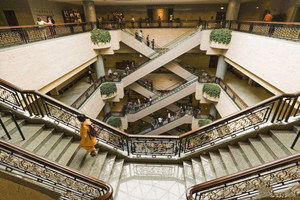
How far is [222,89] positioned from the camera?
10734 mm

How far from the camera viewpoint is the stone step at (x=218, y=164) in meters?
4.06

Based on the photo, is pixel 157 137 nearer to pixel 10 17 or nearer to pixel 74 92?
pixel 74 92

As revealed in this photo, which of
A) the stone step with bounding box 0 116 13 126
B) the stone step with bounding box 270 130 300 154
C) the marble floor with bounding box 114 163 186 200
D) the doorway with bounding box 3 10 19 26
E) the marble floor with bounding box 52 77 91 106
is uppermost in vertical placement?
the doorway with bounding box 3 10 19 26

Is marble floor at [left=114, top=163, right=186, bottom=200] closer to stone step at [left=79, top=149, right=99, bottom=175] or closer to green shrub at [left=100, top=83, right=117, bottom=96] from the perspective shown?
stone step at [left=79, top=149, right=99, bottom=175]

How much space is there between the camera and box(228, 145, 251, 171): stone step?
12.5ft

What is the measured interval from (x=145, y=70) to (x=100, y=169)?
1009 centimetres

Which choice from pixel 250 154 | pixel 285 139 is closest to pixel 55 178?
pixel 250 154

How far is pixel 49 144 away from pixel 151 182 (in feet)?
10.1

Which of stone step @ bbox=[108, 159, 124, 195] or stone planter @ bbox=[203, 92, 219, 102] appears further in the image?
stone planter @ bbox=[203, 92, 219, 102]

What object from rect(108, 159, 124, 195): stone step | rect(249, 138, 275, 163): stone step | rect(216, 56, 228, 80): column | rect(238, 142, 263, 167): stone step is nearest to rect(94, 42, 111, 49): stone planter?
rect(216, 56, 228, 80): column

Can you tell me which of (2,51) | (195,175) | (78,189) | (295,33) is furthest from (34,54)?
(295,33)

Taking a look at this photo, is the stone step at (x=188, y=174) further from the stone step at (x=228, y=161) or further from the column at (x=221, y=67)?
the column at (x=221, y=67)

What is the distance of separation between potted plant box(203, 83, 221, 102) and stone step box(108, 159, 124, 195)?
8.56 metres

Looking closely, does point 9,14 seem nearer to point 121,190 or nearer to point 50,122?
point 50,122
